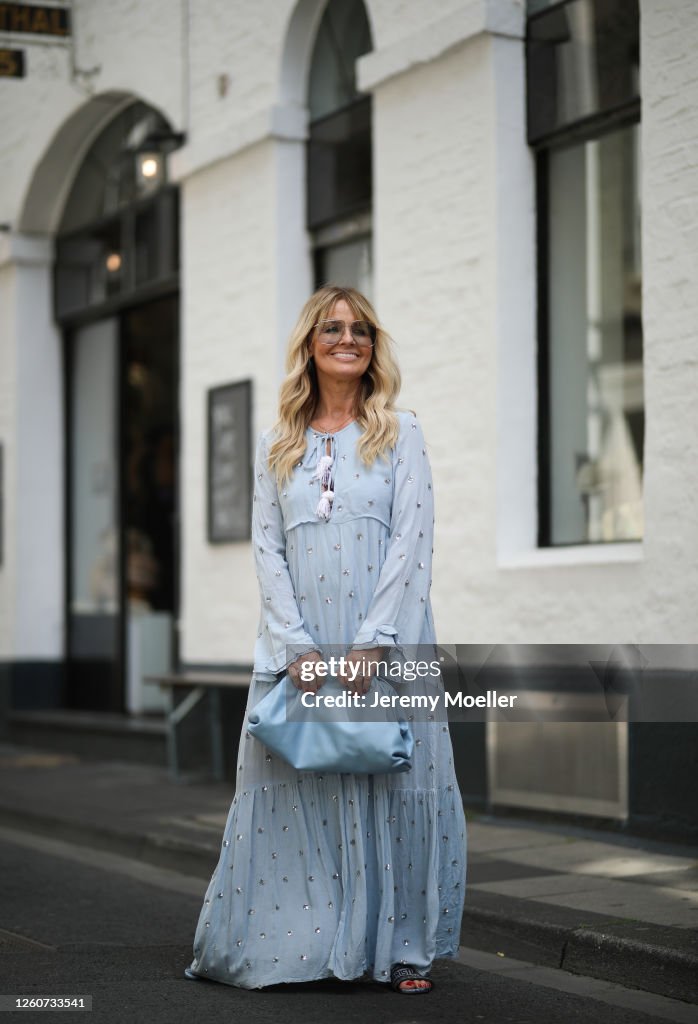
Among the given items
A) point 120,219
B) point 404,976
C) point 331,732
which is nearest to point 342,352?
point 331,732

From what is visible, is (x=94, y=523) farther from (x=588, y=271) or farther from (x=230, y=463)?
(x=588, y=271)

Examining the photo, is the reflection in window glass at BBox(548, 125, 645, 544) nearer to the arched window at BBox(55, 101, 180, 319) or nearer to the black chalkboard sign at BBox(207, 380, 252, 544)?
the black chalkboard sign at BBox(207, 380, 252, 544)

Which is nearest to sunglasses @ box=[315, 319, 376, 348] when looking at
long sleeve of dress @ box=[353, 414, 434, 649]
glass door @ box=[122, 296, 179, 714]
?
long sleeve of dress @ box=[353, 414, 434, 649]

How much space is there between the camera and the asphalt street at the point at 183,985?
16.0ft

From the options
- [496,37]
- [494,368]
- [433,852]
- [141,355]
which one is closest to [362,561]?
[433,852]

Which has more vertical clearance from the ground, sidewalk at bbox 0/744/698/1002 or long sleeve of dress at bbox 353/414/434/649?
long sleeve of dress at bbox 353/414/434/649

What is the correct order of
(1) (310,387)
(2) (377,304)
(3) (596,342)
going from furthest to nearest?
(2) (377,304)
(3) (596,342)
(1) (310,387)

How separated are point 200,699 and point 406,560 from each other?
619cm

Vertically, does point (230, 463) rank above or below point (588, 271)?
below

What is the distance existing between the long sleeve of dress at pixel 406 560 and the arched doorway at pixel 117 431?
7883 mm

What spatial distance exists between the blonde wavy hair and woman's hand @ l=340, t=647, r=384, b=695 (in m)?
0.67

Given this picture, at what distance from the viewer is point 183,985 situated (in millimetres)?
5262

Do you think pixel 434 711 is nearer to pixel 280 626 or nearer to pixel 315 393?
pixel 280 626

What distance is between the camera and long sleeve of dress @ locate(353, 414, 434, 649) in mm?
5082
